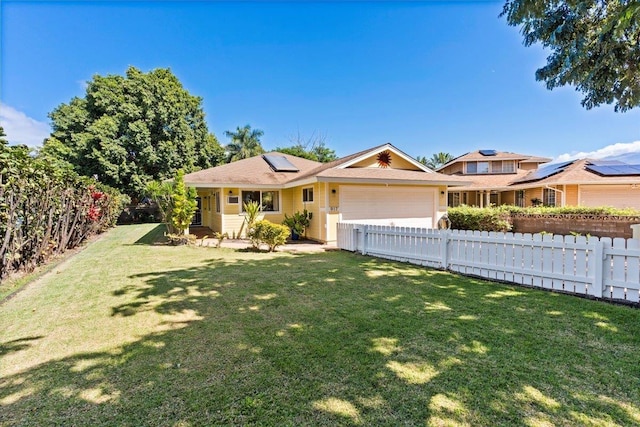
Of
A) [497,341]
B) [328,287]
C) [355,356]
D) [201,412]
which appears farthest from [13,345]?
[497,341]

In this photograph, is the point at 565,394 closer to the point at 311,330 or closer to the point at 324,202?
the point at 311,330

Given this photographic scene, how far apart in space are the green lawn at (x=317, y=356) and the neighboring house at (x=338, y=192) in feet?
23.0

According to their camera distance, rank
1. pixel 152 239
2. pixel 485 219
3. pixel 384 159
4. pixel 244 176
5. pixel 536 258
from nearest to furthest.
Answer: pixel 536 258 < pixel 152 239 < pixel 244 176 < pixel 384 159 < pixel 485 219

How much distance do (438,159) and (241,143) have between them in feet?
106

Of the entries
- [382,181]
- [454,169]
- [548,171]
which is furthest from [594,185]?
[382,181]

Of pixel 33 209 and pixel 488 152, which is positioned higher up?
pixel 488 152

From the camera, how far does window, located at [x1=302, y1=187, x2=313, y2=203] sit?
44.3ft

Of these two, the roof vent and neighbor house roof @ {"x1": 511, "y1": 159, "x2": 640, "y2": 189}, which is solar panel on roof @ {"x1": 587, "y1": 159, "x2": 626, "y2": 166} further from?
the roof vent

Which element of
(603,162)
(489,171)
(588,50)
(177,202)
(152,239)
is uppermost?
(588,50)

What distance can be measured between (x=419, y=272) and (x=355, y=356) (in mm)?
4066

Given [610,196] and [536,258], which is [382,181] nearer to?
[536,258]

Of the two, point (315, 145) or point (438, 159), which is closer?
point (315, 145)

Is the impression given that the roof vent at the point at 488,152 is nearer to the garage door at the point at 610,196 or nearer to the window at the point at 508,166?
the window at the point at 508,166

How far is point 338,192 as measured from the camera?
1249cm
